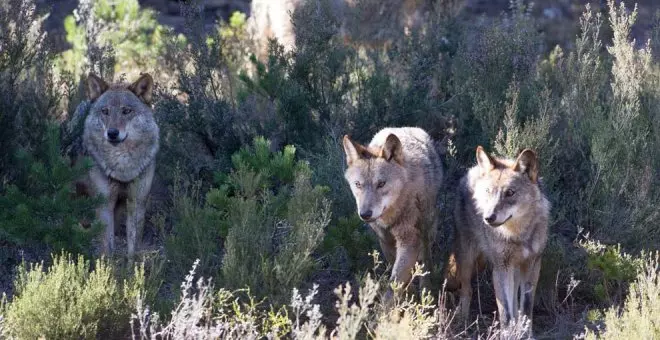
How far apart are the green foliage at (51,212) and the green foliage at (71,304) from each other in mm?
313

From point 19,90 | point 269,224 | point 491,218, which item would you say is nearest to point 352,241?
point 269,224

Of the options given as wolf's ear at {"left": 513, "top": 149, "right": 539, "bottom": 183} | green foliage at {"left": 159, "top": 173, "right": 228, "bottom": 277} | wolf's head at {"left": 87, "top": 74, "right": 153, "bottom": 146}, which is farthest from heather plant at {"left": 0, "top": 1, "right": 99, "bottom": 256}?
wolf's ear at {"left": 513, "top": 149, "right": 539, "bottom": 183}

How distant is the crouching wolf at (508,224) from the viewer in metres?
6.41

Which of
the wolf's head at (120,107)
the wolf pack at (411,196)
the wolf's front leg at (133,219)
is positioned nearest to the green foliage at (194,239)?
the wolf pack at (411,196)

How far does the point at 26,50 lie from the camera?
8.42 m

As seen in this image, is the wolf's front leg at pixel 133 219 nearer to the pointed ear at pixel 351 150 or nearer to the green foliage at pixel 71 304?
the green foliage at pixel 71 304

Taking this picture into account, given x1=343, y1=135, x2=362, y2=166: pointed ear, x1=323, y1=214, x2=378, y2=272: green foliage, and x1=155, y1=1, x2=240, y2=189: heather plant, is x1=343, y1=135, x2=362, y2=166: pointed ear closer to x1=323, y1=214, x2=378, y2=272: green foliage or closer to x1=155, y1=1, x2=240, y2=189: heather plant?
x1=323, y1=214, x2=378, y2=272: green foliage

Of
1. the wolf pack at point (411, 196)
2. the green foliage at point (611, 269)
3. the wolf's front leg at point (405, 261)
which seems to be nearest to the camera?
the wolf pack at point (411, 196)

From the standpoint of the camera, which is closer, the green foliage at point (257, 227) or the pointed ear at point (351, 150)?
the green foliage at point (257, 227)

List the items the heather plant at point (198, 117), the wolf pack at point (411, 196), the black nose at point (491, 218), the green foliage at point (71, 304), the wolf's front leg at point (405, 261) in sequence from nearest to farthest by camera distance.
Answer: the green foliage at point (71, 304) < the black nose at point (491, 218) < the wolf pack at point (411, 196) < the wolf's front leg at point (405, 261) < the heather plant at point (198, 117)

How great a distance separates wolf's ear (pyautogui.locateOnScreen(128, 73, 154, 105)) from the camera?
310 inches

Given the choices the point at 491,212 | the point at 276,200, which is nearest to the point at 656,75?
the point at 491,212

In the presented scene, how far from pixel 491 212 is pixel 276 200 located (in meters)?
1.64

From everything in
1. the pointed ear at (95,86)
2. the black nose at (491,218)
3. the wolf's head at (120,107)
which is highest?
the pointed ear at (95,86)
